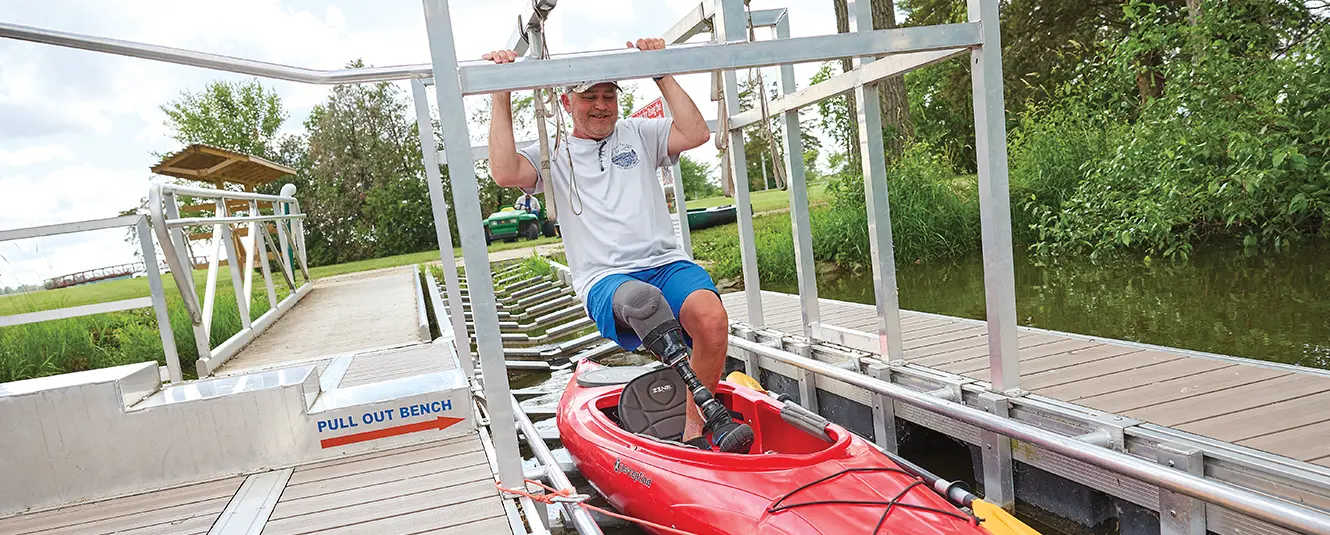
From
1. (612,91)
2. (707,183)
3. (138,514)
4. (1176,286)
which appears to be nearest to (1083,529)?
(612,91)

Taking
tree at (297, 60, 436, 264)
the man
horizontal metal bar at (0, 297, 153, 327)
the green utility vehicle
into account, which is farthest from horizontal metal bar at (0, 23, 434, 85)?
tree at (297, 60, 436, 264)

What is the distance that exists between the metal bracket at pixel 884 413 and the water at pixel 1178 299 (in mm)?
2467

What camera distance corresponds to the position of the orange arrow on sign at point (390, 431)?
349 cm

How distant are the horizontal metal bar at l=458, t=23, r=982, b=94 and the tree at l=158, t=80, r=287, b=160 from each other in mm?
38260

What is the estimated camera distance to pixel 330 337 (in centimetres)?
695

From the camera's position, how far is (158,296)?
468 centimetres

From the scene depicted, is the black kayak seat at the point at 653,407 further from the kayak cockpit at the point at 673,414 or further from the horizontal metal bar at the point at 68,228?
the horizontal metal bar at the point at 68,228

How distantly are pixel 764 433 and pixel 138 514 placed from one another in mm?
2354

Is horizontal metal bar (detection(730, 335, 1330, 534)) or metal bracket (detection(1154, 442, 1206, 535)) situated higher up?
horizontal metal bar (detection(730, 335, 1330, 534))

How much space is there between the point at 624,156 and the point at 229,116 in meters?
39.9

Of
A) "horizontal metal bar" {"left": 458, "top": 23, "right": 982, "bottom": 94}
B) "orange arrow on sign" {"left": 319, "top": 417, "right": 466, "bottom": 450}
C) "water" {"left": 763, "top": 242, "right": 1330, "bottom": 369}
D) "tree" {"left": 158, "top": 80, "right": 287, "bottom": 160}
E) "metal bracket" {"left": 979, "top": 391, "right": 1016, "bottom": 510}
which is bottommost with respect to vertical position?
"water" {"left": 763, "top": 242, "right": 1330, "bottom": 369}

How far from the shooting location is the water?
5.34 metres

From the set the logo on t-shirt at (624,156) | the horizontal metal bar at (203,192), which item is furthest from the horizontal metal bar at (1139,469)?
the horizontal metal bar at (203,192)

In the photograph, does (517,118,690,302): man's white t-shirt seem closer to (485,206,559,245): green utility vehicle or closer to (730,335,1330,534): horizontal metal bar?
(730,335,1330,534): horizontal metal bar
